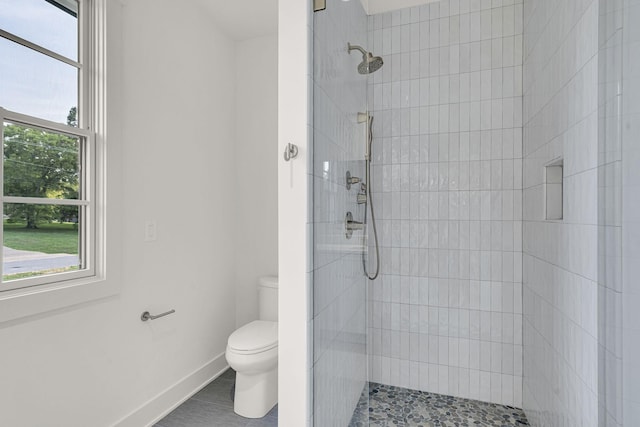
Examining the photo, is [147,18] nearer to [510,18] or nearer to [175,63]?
[175,63]

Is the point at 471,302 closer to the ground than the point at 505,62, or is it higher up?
closer to the ground

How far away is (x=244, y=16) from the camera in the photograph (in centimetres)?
243

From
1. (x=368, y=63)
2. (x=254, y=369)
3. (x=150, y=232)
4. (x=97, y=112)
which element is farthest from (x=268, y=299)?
(x=368, y=63)

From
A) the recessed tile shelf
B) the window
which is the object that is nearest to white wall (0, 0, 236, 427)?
the window

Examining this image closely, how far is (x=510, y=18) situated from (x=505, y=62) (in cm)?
26

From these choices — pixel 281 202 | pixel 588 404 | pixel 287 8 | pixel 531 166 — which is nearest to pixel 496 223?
pixel 531 166

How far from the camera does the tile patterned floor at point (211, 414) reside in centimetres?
185

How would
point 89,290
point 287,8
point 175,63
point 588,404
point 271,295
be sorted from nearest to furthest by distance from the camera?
1. point 588,404
2. point 287,8
3. point 89,290
4. point 175,63
5. point 271,295

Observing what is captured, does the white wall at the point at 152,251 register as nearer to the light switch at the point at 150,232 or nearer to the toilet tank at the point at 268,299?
the light switch at the point at 150,232

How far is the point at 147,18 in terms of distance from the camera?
6.34ft

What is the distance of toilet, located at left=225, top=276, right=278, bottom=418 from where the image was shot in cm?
185

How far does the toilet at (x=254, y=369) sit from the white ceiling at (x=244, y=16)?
7.20 ft

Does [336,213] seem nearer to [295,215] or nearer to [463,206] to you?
[295,215]

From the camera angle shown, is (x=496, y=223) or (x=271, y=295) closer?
(x=496, y=223)
